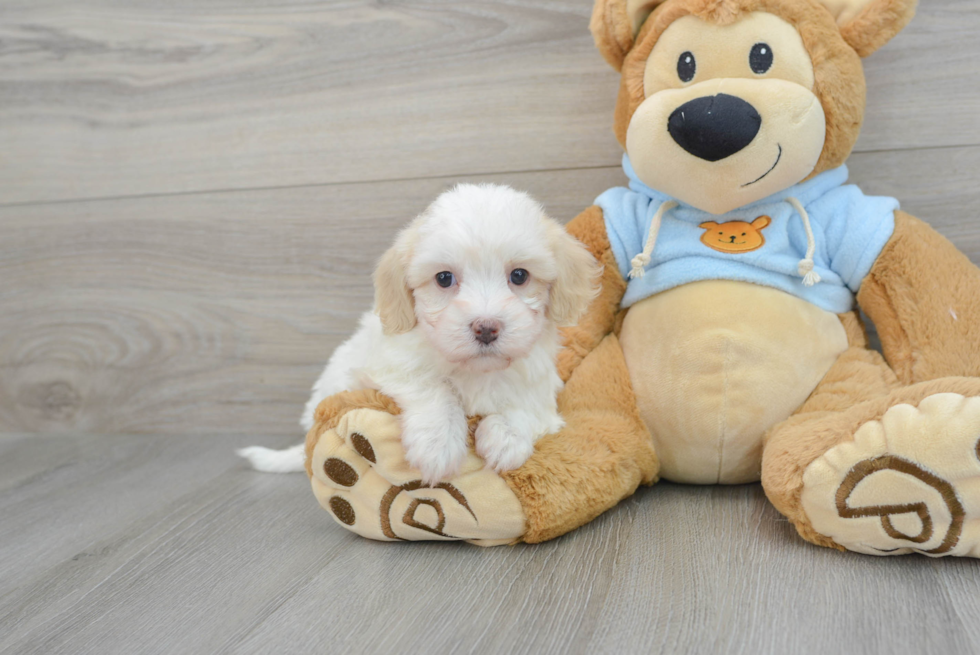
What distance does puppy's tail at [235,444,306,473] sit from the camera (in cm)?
148

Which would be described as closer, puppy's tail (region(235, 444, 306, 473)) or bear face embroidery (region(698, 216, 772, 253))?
bear face embroidery (region(698, 216, 772, 253))

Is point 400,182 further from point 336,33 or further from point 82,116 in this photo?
point 82,116

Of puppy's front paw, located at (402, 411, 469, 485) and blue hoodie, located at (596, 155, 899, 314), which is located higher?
blue hoodie, located at (596, 155, 899, 314)

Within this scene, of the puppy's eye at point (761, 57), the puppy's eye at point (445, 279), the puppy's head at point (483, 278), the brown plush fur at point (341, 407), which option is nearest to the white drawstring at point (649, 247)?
the puppy's head at point (483, 278)

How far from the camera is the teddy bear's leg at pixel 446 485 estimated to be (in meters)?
1.00

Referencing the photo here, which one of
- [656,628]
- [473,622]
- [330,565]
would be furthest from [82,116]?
[656,628]

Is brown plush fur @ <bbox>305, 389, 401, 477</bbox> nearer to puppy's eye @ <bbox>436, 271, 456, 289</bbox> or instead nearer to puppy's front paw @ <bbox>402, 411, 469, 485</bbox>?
puppy's front paw @ <bbox>402, 411, 469, 485</bbox>

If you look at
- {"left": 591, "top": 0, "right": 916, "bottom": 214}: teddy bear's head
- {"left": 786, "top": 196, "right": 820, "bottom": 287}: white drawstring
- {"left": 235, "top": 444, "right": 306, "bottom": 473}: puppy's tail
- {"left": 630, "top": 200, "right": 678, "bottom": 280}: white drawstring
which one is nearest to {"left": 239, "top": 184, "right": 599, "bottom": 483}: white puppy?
{"left": 630, "top": 200, "right": 678, "bottom": 280}: white drawstring

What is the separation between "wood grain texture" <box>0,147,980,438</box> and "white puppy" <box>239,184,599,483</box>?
489 millimetres

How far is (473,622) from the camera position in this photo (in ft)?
2.77

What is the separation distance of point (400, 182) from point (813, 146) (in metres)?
0.83

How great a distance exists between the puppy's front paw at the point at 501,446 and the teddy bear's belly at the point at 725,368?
0.27 metres

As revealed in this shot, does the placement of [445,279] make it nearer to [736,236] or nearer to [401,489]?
[401,489]

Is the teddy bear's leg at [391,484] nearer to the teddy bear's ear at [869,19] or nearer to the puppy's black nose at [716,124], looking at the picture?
the puppy's black nose at [716,124]
